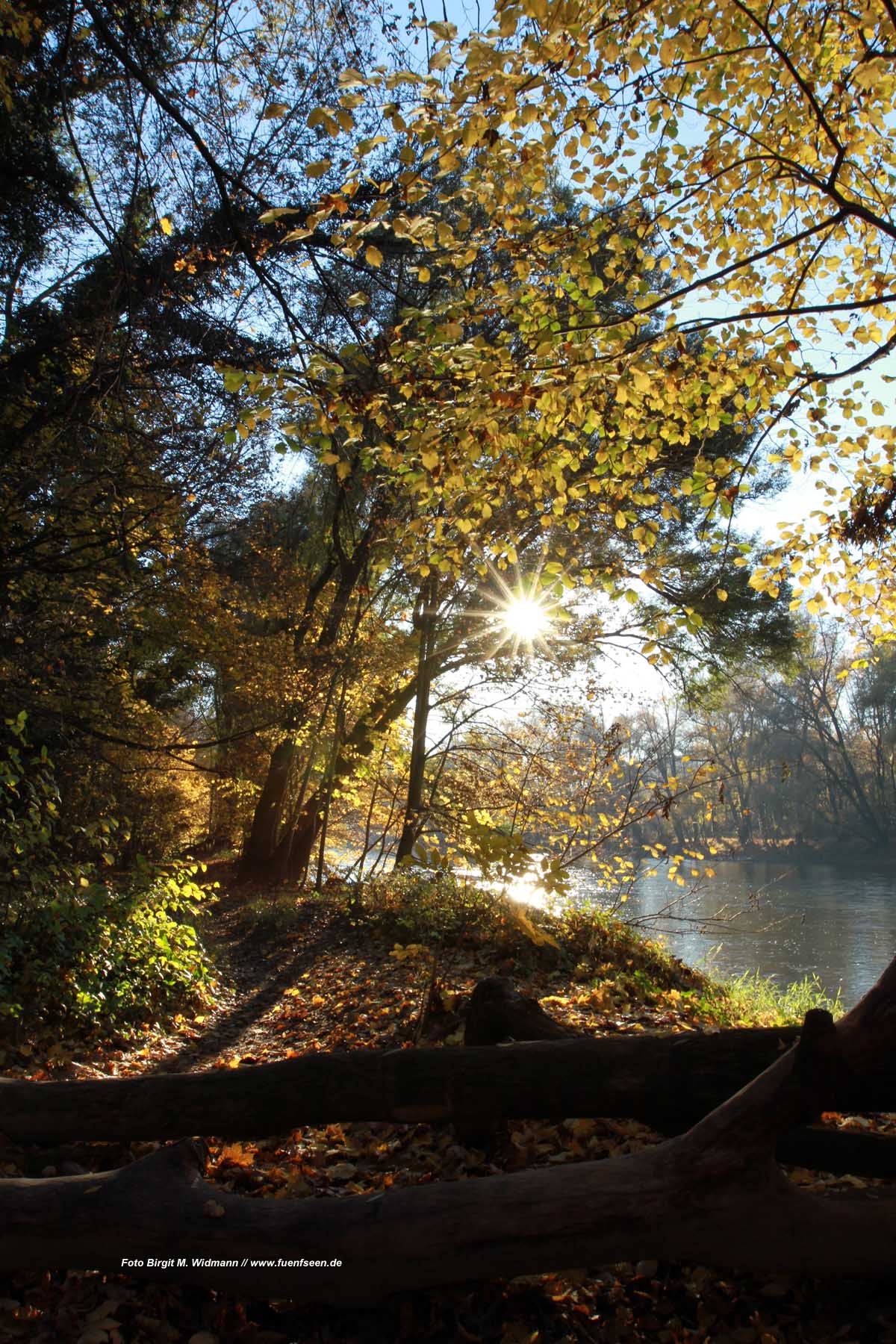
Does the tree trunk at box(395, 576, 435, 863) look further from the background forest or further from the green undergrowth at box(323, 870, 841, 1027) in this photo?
the green undergrowth at box(323, 870, 841, 1027)

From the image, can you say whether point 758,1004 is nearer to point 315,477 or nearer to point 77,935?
point 77,935

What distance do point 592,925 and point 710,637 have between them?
247 inches

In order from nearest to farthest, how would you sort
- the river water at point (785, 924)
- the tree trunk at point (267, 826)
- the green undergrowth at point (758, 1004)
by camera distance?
1. the green undergrowth at point (758, 1004)
2. the river water at point (785, 924)
3. the tree trunk at point (267, 826)

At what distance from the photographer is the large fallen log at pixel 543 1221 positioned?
2361mm

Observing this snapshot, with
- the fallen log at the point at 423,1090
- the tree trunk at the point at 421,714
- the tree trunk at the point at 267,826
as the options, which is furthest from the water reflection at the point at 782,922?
the tree trunk at the point at 267,826

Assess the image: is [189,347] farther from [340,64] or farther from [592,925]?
[592,925]

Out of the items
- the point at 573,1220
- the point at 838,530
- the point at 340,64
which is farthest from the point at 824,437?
the point at 573,1220

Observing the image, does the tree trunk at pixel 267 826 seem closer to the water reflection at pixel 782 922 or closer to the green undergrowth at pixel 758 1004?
the water reflection at pixel 782 922

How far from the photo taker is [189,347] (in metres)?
7.20

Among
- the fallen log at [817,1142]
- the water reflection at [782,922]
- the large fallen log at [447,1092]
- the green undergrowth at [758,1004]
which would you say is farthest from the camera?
the water reflection at [782,922]

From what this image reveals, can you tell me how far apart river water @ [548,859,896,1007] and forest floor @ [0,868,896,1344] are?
1524 mm

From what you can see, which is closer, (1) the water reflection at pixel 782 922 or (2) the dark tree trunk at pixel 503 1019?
(2) the dark tree trunk at pixel 503 1019

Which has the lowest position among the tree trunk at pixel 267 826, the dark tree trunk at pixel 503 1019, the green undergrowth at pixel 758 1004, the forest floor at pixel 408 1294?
the forest floor at pixel 408 1294

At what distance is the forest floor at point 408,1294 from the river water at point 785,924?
5.00ft
